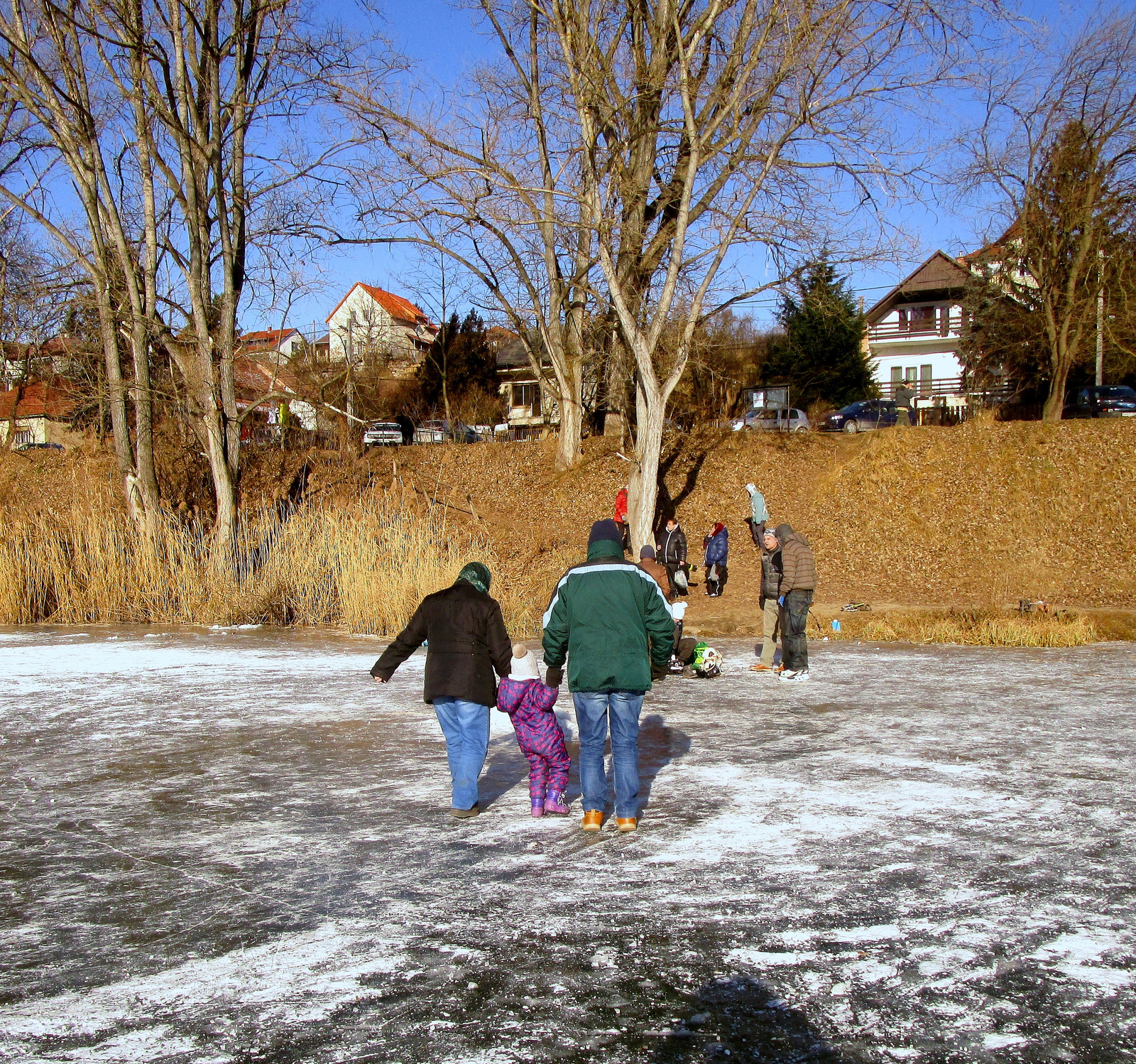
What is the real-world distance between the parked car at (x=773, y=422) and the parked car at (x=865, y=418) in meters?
0.97

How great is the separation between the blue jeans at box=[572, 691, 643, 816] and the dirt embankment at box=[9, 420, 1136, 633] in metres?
11.9

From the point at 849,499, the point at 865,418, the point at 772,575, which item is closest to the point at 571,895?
the point at 772,575

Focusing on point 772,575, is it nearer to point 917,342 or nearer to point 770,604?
point 770,604

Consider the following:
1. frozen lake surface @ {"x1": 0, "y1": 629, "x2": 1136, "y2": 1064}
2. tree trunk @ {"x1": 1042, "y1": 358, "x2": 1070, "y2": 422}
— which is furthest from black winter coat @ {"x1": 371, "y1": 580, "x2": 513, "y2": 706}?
tree trunk @ {"x1": 1042, "y1": 358, "x2": 1070, "y2": 422}

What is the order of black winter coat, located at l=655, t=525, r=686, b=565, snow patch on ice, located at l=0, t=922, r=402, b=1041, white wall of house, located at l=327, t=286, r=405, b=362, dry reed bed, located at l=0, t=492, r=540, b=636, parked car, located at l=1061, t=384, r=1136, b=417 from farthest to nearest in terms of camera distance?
white wall of house, located at l=327, t=286, r=405, b=362 → parked car, located at l=1061, t=384, r=1136, b=417 → black winter coat, located at l=655, t=525, r=686, b=565 → dry reed bed, located at l=0, t=492, r=540, b=636 → snow patch on ice, located at l=0, t=922, r=402, b=1041

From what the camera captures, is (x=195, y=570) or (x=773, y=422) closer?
(x=195, y=570)

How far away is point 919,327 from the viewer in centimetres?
6159

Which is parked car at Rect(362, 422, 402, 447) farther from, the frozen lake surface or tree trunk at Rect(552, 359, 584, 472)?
the frozen lake surface

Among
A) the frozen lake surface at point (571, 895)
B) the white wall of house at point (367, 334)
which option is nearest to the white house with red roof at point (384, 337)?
the white wall of house at point (367, 334)

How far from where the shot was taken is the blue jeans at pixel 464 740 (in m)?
6.21

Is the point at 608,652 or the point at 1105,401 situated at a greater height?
the point at 1105,401

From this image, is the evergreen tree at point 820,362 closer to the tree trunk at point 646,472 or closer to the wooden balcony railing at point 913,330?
the wooden balcony railing at point 913,330

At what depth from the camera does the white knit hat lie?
628 centimetres

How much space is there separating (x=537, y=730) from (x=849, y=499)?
70.0 feet
